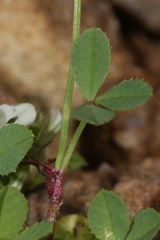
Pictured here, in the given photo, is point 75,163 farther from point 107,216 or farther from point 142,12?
point 142,12

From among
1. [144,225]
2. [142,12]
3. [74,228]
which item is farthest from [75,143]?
[142,12]

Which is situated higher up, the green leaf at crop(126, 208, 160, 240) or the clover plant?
the clover plant

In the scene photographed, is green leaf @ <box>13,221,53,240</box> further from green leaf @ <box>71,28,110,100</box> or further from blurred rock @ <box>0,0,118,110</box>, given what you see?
blurred rock @ <box>0,0,118,110</box>

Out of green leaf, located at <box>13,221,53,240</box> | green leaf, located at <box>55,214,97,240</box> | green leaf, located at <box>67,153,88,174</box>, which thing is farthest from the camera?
green leaf, located at <box>67,153,88,174</box>

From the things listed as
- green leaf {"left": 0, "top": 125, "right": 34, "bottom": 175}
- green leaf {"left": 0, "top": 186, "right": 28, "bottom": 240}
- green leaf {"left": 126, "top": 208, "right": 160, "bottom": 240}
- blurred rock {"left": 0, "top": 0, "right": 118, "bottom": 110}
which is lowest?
blurred rock {"left": 0, "top": 0, "right": 118, "bottom": 110}

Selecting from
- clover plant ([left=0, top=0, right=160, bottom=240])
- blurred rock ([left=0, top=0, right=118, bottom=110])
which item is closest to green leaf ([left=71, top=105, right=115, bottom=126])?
clover plant ([left=0, top=0, right=160, bottom=240])

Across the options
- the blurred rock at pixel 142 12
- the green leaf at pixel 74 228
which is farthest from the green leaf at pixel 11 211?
the blurred rock at pixel 142 12

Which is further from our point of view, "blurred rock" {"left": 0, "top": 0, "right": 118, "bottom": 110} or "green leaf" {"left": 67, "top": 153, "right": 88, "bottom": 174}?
"blurred rock" {"left": 0, "top": 0, "right": 118, "bottom": 110}
